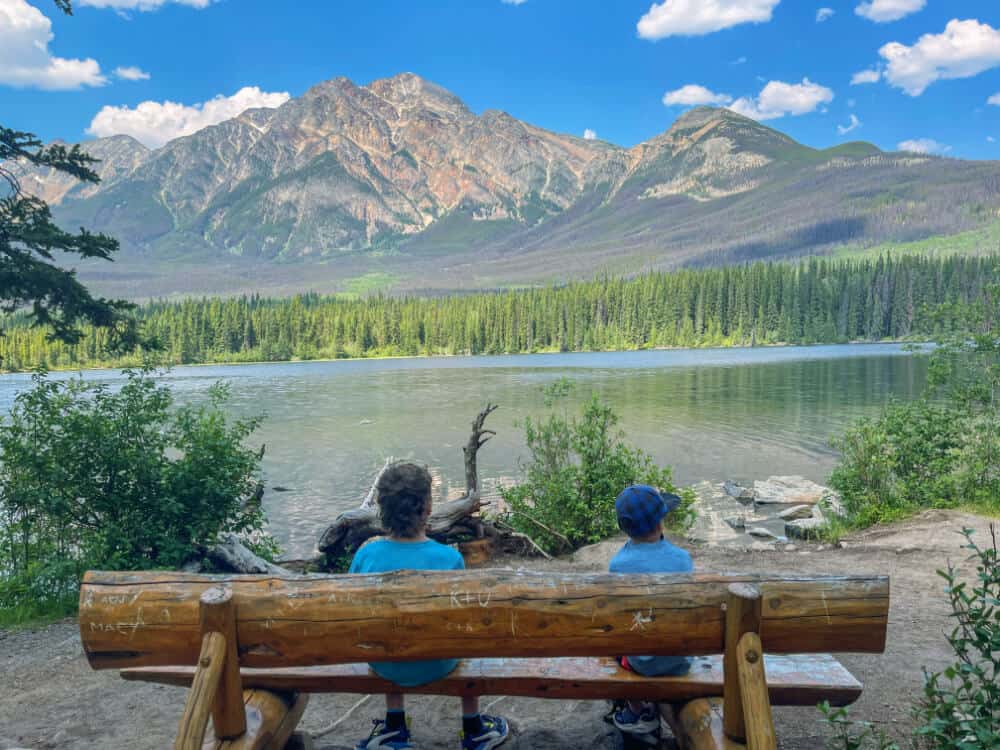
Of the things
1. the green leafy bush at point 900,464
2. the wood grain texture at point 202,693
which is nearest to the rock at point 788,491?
the green leafy bush at point 900,464

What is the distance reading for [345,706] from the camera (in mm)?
5730

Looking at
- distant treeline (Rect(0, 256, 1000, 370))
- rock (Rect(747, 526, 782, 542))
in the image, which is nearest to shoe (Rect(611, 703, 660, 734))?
rock (Rect(747, 526, 782, 542))

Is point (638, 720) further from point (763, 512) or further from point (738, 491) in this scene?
point (738, 491)

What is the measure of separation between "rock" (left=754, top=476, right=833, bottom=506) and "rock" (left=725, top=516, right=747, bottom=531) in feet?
7.63

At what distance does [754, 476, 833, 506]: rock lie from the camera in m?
19.1

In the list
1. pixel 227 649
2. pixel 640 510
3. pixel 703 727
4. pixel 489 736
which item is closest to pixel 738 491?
pixel 489 736

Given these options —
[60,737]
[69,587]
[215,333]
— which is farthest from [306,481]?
[215,333]

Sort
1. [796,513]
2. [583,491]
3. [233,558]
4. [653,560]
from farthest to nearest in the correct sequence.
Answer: [796,513] → [583,491] → [233,558] → [653,560]

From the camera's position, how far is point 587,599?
3203mm

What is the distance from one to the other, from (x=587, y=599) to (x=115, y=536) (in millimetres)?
7387

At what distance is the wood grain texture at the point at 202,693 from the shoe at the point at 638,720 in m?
2.57

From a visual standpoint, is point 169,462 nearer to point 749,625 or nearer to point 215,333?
point 749,625

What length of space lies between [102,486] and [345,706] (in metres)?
4.85

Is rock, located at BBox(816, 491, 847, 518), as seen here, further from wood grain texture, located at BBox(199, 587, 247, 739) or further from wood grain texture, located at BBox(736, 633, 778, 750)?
wood grain texture, located at BBox(199, 587, 247, 739)
